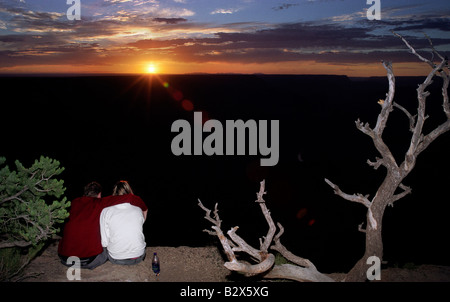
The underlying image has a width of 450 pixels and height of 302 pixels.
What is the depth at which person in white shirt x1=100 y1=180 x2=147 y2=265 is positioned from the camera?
15.5ft

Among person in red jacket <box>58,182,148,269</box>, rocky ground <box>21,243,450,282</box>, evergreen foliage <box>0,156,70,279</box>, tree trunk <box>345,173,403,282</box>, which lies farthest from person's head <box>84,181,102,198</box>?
tree trunk <box>345,173,403,282</box>

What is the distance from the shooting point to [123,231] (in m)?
4.78

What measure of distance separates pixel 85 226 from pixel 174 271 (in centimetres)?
277

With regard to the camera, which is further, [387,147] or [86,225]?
[387,147]

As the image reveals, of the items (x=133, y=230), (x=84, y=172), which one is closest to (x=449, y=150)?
(x=84, y=172)

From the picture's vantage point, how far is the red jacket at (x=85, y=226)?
4652mm

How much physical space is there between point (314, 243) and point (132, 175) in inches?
877

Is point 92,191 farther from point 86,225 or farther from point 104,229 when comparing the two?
point 104,229

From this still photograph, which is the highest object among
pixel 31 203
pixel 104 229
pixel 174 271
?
pixel 31 203

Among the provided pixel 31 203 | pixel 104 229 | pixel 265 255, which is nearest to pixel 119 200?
pixel 104 229

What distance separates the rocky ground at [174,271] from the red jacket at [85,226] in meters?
0.73

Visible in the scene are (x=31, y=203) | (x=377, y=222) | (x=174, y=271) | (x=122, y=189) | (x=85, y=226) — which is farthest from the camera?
(x=174, y=271)

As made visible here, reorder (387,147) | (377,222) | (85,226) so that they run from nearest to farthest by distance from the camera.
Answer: (85,226)
(387,147)
(377,222)

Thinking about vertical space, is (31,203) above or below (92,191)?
below
